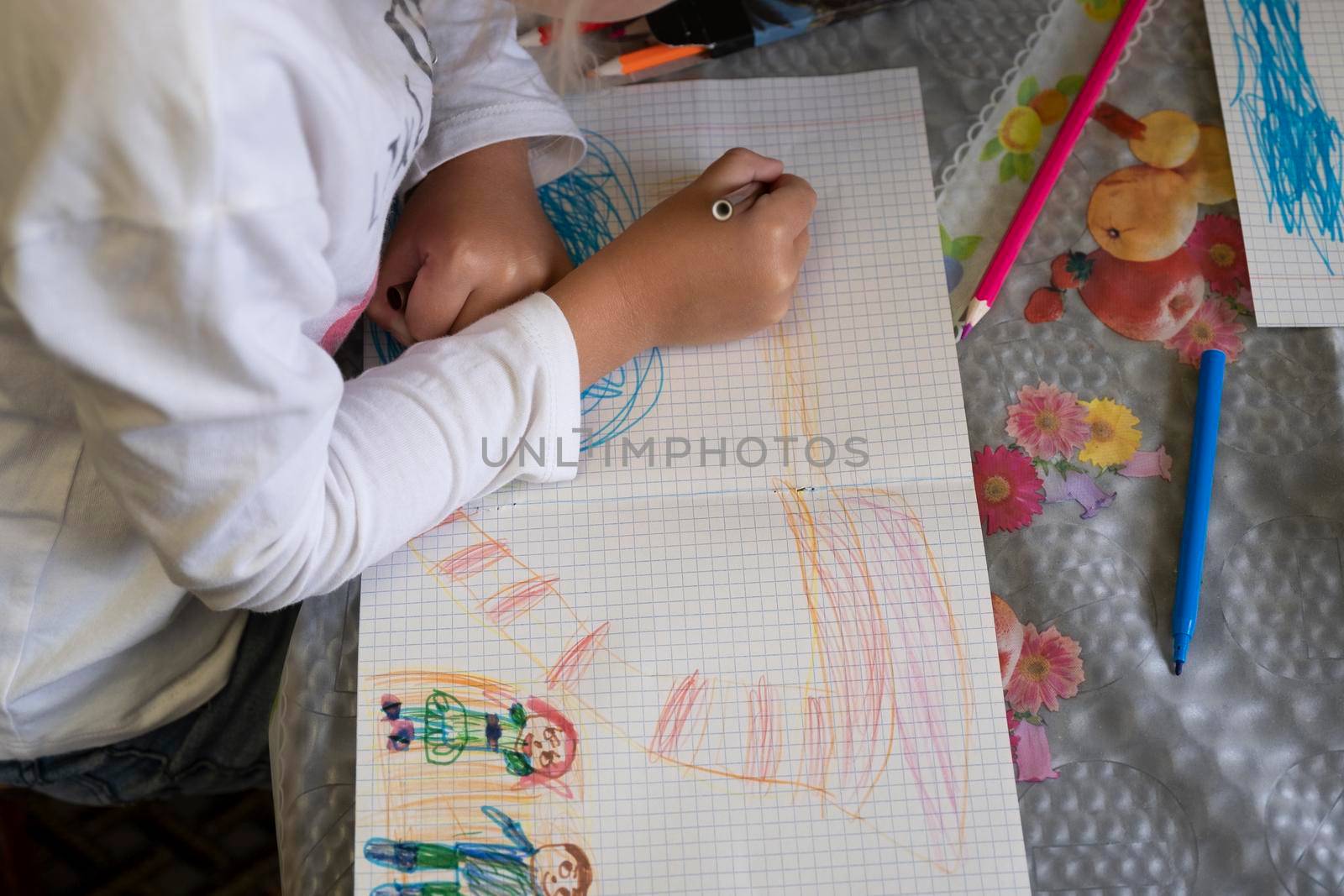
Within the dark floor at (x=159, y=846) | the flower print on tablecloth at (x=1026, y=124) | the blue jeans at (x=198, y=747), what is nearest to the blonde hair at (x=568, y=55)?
the flower print on tablecloth at (x=1026, y=124)

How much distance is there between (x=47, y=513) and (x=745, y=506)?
1.07 feet

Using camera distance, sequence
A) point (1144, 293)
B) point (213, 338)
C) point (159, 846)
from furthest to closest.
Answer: point (159, 846) < point (1144, 293) < point (213, 338)

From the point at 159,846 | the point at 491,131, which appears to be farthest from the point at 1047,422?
the point at 159,846

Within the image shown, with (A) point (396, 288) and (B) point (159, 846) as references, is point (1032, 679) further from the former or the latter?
(B) point (159, 846)

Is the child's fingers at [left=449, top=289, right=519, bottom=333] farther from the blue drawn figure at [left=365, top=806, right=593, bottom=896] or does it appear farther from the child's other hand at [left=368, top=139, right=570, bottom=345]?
the blue drawn figure at [left=365, top=806, right=593, bottom=896]

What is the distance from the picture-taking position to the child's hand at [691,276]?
1.69 feet

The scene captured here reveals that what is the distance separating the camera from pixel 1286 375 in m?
0.52

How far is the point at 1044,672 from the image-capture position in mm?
463

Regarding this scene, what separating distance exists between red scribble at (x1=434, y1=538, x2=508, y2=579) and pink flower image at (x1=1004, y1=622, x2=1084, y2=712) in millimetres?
242

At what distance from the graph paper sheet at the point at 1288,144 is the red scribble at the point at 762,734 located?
0.33 metres

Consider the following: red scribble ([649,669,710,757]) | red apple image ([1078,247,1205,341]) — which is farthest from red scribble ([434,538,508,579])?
red apple image ([1078,247,1205,341])

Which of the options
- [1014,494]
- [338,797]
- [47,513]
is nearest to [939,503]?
[1014,494]

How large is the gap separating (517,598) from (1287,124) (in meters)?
0.50

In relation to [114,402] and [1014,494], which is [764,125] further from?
[114,402]
